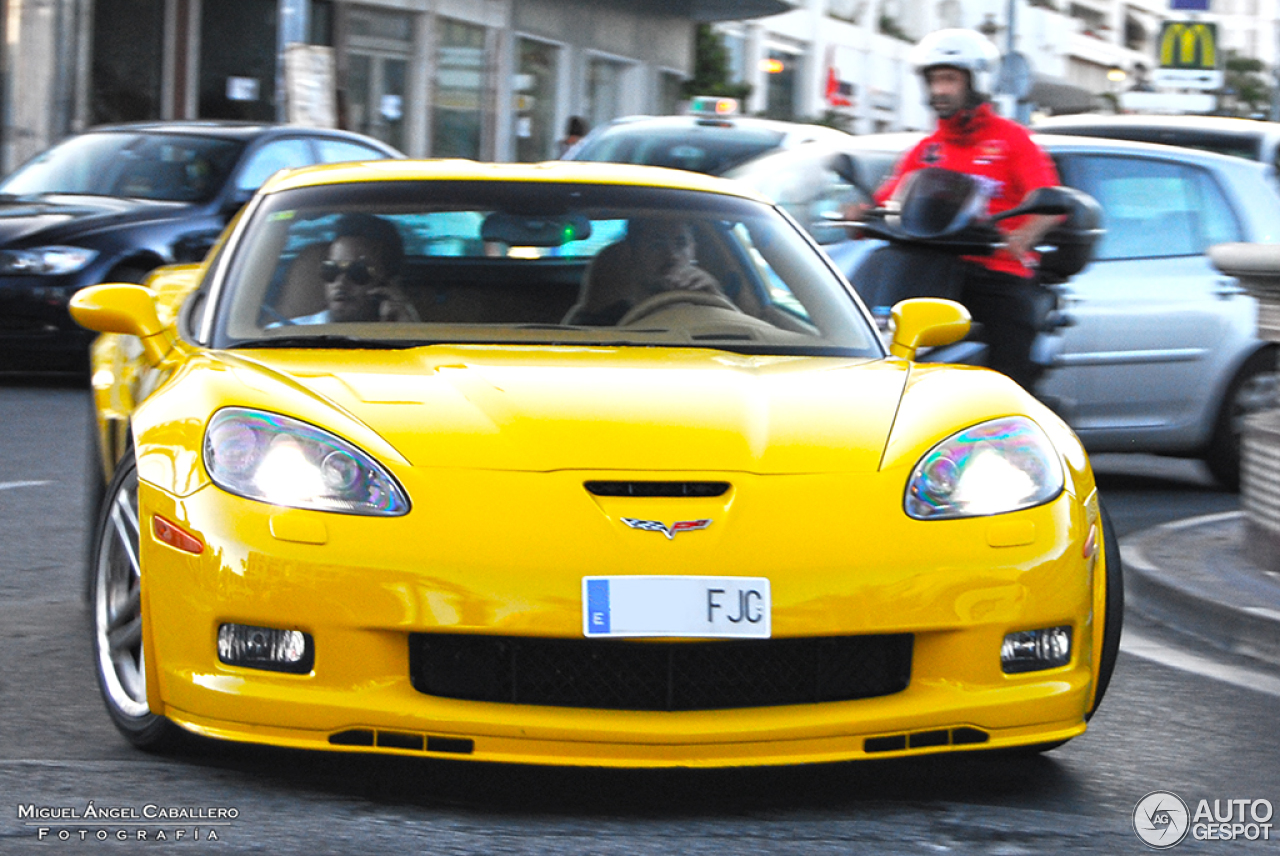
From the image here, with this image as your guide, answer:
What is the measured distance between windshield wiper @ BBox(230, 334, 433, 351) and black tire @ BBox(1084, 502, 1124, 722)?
147 centimetres

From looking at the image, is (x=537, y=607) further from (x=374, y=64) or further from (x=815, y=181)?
(x=374, y=64)

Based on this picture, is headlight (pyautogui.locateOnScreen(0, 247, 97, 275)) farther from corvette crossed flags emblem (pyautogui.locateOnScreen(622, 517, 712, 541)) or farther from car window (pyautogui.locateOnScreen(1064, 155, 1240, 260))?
corvette crossed flags emblem (pyautogui.locateOnScreen(622, 517, 712, 541))

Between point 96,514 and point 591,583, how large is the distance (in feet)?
6.44

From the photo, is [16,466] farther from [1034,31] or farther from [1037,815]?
[1034,31]

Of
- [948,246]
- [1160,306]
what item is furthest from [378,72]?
[948,246]

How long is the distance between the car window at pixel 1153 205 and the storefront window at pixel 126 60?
724 inches

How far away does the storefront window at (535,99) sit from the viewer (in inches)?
1417

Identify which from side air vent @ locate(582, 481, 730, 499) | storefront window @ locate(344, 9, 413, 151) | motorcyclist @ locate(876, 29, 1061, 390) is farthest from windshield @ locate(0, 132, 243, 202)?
storefront window @ locate(344, 9, 413, 151)

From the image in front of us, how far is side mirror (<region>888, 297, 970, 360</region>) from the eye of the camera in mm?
5012

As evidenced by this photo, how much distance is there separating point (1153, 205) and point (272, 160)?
566 centimetres

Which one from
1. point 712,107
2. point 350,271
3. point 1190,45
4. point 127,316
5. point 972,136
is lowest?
point 127,316

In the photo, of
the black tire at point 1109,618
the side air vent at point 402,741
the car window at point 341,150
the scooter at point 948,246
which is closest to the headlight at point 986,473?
the black tire at point 1109,618

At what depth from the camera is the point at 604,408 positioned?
13.3 feet

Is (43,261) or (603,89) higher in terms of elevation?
(603,89)
